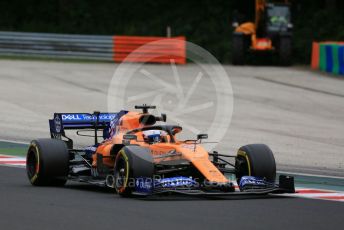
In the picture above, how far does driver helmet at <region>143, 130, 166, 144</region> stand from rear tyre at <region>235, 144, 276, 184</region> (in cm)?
117

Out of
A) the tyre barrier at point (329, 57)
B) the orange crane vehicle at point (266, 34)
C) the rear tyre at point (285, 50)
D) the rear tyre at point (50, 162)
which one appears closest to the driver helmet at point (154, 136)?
the rear tyre at point (50, 162)

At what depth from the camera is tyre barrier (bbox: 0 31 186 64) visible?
41188 mm

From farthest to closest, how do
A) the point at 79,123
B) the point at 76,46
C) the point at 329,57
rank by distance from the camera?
the point at 76,46, the point at 329,57, the point at 79,123

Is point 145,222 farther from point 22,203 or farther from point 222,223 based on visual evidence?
point 22,203

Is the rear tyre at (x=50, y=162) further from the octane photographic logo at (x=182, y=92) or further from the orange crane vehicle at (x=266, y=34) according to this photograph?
the orange crane vehicle at (x=266, y=34)

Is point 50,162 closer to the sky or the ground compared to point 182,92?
closer to the ground

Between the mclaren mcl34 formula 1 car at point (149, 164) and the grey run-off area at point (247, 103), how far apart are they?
405cm

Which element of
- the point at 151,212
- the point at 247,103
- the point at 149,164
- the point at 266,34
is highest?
the point at 266,34

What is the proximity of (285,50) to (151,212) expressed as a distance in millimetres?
30595

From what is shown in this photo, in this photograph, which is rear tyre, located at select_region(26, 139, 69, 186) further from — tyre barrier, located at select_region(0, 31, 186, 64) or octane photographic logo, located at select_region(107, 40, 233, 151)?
tyre barrier, located at select_region(0, 31, 186, 64)

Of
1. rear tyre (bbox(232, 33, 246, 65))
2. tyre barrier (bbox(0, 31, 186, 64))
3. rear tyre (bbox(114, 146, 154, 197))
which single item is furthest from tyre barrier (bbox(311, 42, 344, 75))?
rear tyre (bbox(114, 146, 154, 197))

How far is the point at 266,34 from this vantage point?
143 ft

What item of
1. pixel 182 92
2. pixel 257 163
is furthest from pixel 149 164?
pixel 182 92

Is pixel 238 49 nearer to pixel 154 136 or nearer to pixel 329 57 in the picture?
pixel 329 57
